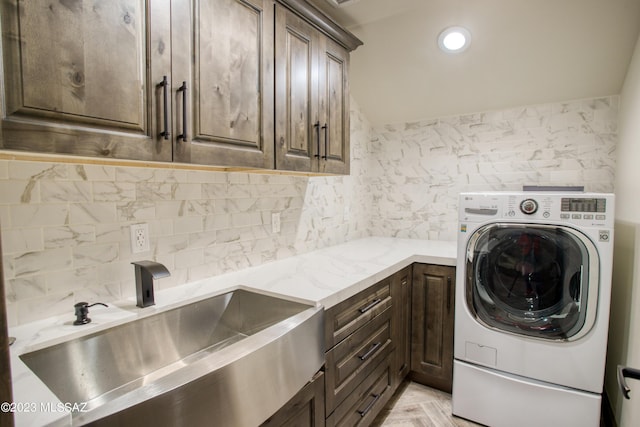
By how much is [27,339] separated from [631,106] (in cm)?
294

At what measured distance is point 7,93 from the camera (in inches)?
30.1

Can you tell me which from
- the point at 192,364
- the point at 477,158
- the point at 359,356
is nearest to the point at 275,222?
the point at 359,356

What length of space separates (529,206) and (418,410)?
4.61ft

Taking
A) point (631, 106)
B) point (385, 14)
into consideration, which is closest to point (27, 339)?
point (385, 14)

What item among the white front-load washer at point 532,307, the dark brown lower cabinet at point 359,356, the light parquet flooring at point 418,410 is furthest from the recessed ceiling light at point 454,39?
the light parquet flooring at point 418,410

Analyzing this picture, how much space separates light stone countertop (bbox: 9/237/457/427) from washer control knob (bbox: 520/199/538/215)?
52 cm

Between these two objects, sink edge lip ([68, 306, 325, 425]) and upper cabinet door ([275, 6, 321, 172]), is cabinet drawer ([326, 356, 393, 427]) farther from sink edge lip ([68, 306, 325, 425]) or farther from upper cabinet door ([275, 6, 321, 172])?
upper cabinet door ([275, 6, 321, 172])

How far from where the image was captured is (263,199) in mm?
1973

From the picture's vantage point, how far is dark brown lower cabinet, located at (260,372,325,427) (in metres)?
1.06

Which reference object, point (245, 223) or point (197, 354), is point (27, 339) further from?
point (245, 223)

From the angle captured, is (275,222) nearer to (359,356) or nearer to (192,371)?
(359,356)

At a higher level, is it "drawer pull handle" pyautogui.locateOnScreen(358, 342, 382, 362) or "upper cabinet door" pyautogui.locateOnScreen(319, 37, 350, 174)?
"upper cabinet door" pyautogui.locateOnScreen(319, 37, 350, 174)

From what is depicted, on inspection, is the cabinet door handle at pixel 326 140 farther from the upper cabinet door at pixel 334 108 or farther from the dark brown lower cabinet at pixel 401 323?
the dark brown lower cabinet at pixel 401 323

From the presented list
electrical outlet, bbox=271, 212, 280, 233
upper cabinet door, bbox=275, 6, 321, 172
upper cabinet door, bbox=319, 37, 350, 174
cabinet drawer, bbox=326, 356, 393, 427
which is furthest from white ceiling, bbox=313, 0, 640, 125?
cabinet drawer, bbox=326, 356, 393, 427
